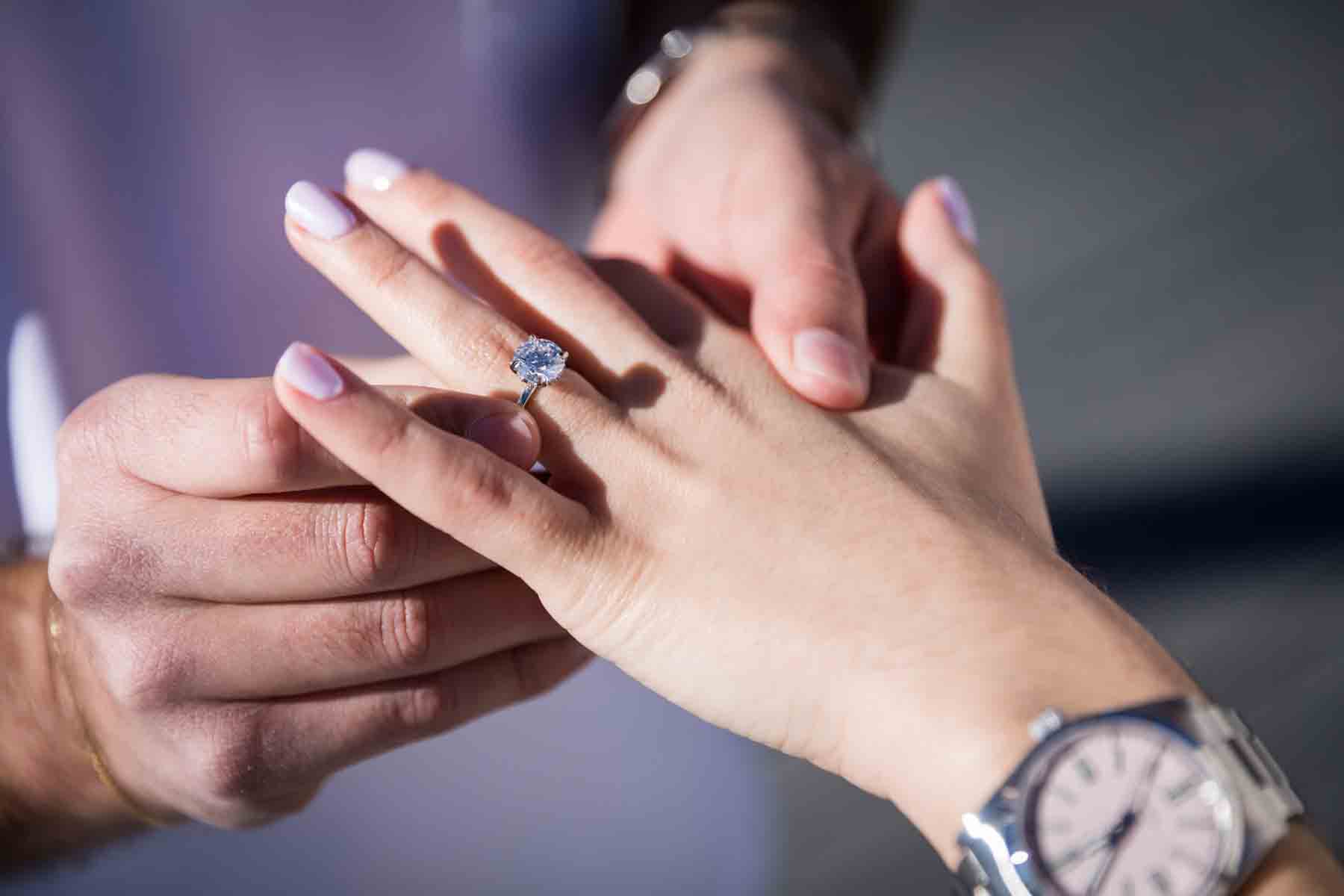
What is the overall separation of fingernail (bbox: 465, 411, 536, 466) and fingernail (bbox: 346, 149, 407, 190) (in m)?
0.41

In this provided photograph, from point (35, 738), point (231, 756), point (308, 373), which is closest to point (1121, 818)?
point (308, 373)

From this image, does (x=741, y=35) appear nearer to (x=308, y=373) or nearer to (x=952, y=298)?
(x=952, y=298)

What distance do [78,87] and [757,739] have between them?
4.21 ft

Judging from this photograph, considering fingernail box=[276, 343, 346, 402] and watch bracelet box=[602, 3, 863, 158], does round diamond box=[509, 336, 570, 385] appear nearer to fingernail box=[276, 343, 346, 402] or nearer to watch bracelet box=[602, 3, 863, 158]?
fingernail box=[276, 343, 346, 402]

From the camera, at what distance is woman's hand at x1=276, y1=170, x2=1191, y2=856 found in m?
0.83

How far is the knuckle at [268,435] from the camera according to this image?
0.84m

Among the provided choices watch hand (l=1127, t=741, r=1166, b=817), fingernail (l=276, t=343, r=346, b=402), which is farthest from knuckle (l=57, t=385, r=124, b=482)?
watch hand (l=1127, t=741, r=1166, b=817)

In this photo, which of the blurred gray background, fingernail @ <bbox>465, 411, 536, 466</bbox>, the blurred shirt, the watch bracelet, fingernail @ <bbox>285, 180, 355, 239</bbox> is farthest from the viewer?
the watch bracelet

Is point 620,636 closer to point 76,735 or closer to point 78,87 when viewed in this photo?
point 76,735

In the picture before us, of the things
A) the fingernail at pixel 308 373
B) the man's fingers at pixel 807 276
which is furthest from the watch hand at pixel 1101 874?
the fingernail at pixel 308 373

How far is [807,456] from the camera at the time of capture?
98cm

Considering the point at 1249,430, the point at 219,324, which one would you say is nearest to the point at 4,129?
the point at 219,324

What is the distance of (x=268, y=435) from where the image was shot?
2.75 feet

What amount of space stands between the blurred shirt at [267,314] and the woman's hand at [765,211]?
1.57 feet
